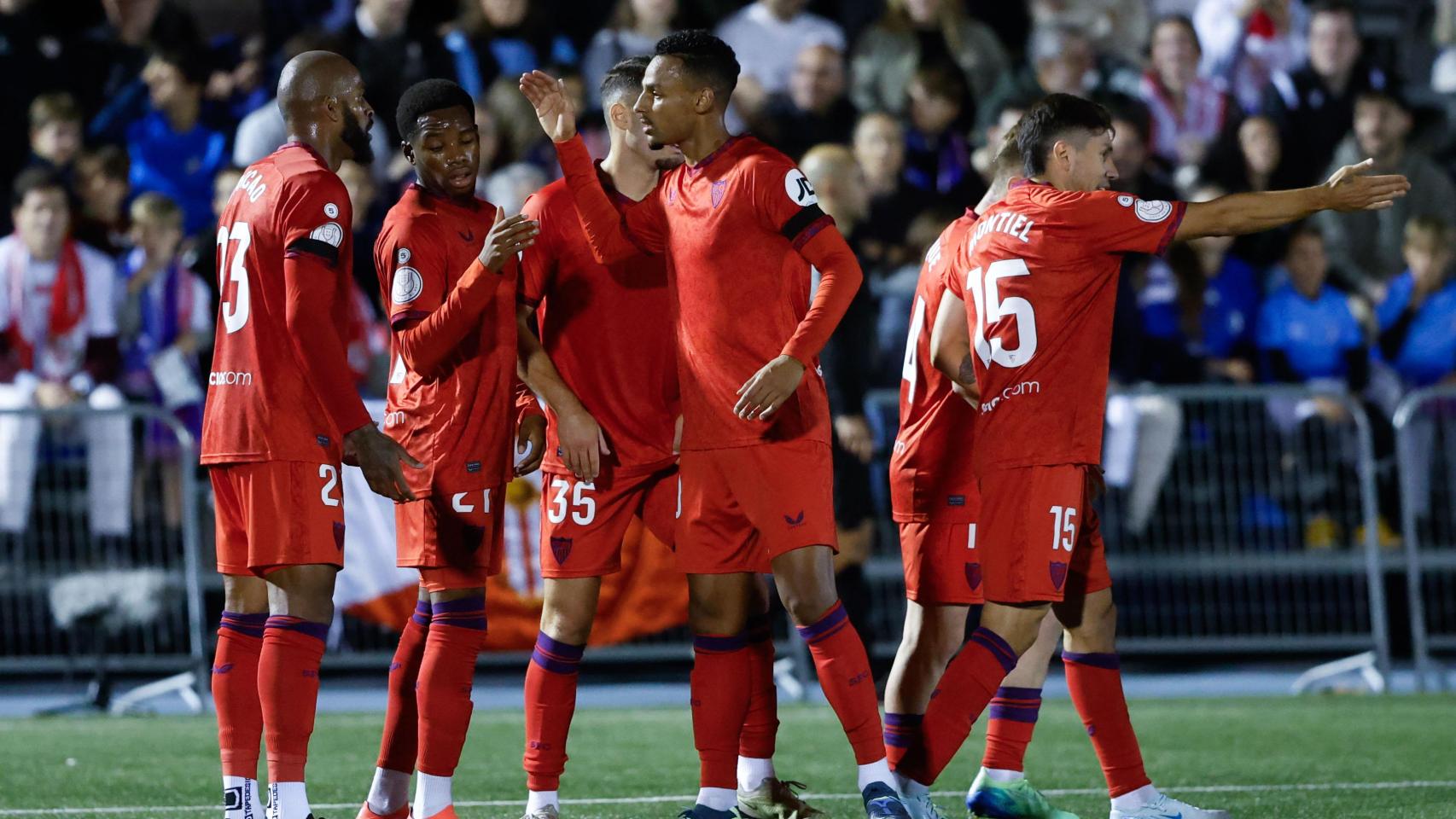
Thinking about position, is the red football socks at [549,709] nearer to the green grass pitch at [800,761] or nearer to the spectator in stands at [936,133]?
the green grass pitch at [800,761]

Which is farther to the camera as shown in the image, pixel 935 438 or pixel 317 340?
pixel 935 438

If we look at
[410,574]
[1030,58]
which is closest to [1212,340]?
[1030,58]

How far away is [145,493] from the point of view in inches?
428

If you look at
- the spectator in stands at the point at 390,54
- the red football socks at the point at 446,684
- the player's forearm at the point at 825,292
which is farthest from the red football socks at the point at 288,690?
the spectator in stands at the point at 390,54

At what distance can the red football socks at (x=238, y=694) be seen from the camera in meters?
5.52

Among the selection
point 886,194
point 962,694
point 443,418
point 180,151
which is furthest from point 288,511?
point 180,151

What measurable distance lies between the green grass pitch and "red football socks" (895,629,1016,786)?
0.69 meters

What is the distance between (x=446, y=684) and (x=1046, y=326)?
2.08 metres

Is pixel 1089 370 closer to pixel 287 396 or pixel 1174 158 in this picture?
pixel 287 396

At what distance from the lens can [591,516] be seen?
607 centimetres

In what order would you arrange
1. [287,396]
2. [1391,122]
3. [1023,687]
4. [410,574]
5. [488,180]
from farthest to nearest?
[1391,122] < [488,180] < [410,574] < [1023,687] < [287,396]

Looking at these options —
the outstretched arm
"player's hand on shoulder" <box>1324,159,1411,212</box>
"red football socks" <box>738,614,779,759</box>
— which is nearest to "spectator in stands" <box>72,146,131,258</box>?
"red football socks" <box>738,614,779,759</box>

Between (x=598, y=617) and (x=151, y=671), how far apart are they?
261 centimetres

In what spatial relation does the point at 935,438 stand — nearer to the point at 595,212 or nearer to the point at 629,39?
the point at 595,212
